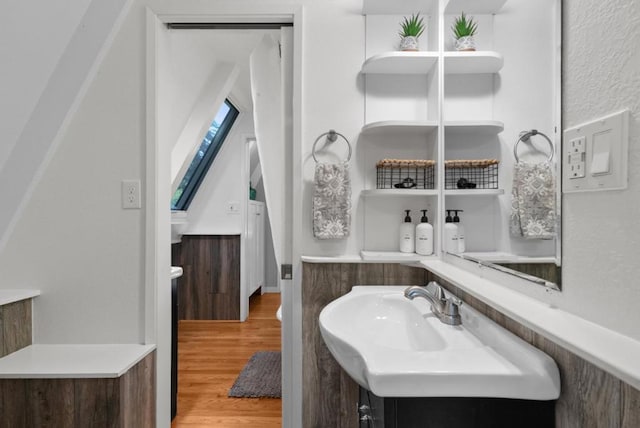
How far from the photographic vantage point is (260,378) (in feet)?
7.93

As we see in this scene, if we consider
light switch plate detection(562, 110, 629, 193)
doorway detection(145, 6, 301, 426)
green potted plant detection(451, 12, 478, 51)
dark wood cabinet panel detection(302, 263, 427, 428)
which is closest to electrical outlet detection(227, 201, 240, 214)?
doorway detection(145, 6, 301, 426)

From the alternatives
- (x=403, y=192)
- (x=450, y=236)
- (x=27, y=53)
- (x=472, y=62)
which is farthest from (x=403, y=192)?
(x=27, y=53)

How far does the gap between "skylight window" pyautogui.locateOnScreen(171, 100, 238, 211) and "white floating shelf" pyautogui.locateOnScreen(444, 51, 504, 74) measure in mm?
2662

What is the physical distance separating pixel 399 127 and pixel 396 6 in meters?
0.52

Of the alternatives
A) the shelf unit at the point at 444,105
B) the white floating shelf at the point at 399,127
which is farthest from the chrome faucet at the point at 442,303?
the white floating shelf at the point at 399,127

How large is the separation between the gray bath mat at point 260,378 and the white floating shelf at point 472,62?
79.2 inches

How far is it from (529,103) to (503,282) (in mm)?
445

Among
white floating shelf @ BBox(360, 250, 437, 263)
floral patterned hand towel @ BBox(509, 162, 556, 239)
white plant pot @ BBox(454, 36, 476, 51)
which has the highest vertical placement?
white plant pot @ BBox(454, 36, 476, 51)

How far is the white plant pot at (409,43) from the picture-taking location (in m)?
1.49

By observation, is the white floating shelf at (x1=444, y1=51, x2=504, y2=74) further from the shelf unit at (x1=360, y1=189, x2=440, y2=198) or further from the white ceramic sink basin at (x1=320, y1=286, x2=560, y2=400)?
the white ceramic sink basin at (x1=320, y1=286, x2=560, y2=400)

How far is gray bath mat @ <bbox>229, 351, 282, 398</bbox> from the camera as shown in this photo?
7.33 ft

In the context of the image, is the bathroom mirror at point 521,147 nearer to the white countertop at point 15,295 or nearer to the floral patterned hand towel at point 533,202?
the floral patterned hand towel at point 533,202

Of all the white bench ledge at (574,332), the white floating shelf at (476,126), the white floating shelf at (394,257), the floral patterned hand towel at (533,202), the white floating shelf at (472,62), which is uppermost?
the white floating shelf at (472,62)

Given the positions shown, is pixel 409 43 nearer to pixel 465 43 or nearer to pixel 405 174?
pixel 465 43
